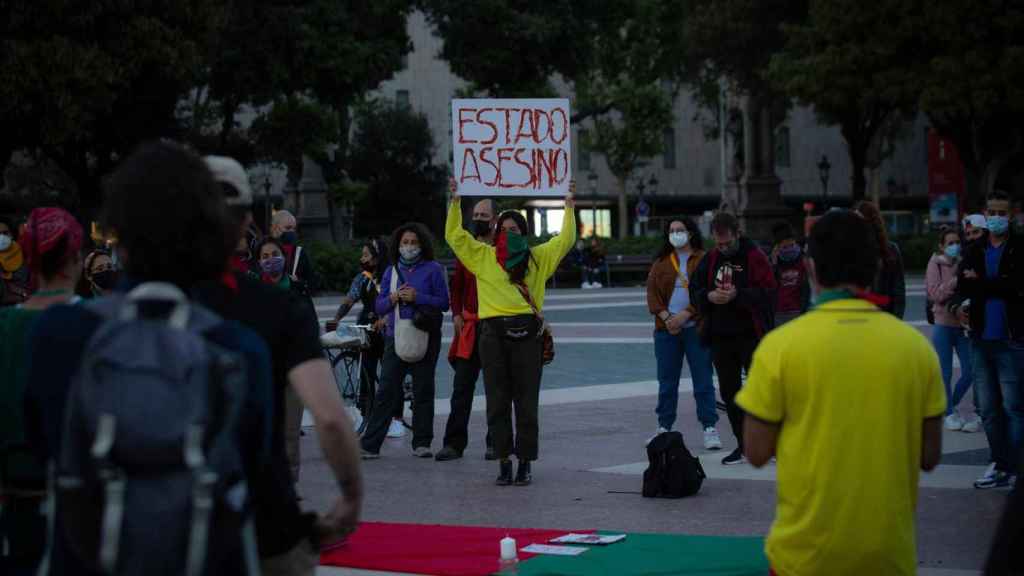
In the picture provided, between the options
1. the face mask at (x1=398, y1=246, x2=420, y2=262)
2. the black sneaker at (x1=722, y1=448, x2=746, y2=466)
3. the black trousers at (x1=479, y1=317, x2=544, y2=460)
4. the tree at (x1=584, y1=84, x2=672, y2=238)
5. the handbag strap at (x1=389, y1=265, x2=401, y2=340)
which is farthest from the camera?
the tree at (x1=584, y1=84, x2=672, y2=238)

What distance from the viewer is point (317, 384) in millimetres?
3506

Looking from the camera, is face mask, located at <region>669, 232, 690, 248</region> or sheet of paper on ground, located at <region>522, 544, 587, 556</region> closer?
sheet of paper on ground, located at <region>522, 544, 587, 556</region>

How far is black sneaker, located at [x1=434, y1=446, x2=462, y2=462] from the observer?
1131 cm

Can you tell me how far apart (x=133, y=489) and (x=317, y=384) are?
2.23 feet

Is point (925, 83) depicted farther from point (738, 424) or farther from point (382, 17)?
point (738, 424)

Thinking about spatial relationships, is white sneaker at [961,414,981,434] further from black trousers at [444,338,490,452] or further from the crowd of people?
the crowd of people

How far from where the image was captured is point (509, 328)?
10039mm

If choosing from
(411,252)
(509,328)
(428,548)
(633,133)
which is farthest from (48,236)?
(633,133)

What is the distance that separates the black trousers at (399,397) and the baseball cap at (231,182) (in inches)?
314

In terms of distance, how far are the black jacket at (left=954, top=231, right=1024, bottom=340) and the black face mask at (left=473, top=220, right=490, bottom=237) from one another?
3263 mm

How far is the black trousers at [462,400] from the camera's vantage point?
37.1 ft

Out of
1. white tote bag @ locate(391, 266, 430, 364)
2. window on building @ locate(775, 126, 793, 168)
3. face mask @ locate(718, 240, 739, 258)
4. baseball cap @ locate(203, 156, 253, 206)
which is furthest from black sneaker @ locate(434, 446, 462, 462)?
window on building @ locate(775, 126, 793, 168)

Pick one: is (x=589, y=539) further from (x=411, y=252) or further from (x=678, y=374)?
(x=411, y=252)

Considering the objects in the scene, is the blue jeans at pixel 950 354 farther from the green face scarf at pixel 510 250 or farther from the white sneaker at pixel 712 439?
the green face scarf at pixel 510 250
